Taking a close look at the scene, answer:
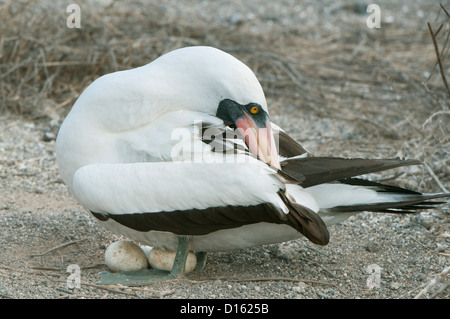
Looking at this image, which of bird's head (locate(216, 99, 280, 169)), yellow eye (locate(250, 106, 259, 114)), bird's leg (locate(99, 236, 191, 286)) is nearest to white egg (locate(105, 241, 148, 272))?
bird's leg (locate(99, 236, 191, 286))

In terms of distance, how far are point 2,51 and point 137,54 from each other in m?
1.62

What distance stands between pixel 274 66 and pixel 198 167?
5.08m

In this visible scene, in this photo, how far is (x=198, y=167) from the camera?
4195 mm

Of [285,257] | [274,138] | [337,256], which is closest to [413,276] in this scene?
[337,256]

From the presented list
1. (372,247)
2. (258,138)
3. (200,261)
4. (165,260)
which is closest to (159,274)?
(165,260)

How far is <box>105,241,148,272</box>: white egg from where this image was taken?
4.62m

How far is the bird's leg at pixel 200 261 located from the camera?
483cm

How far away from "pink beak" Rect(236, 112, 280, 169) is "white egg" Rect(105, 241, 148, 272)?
A: 107 centimetres

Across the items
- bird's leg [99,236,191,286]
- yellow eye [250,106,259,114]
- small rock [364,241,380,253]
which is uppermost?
yellow eye [250,106,259,114]

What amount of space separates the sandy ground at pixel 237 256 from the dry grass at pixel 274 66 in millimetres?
849

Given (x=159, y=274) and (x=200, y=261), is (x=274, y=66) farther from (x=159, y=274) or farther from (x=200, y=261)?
(x=159, y=274)

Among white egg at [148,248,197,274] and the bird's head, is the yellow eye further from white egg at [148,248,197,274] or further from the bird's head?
white egg at [148,248,197,274]

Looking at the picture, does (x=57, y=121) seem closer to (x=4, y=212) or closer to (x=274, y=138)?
(x=4, y=212)

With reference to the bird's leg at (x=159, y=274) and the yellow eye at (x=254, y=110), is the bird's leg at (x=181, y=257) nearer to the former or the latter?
the bird's leg at (x=159, y=274)
